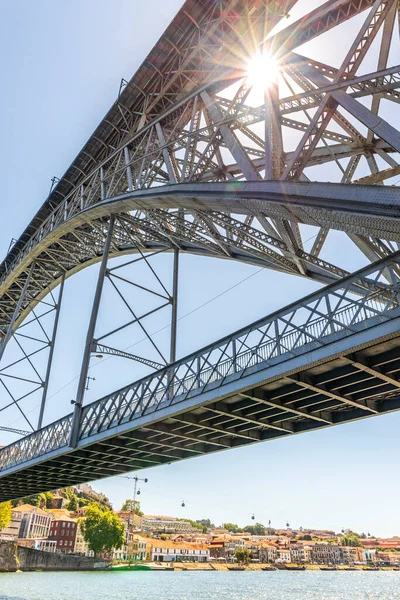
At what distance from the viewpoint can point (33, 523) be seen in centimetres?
10569

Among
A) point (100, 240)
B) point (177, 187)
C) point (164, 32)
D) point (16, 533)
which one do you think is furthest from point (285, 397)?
point (16, 533)

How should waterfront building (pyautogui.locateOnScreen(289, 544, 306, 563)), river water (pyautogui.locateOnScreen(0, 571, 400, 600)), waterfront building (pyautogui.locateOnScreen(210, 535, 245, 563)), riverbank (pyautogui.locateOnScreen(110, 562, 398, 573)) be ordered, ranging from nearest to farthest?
river water (pyautogui.locateOnScreen(0, 571, 400, 600)) < riverbank (pyautogui.locateOnScreen(110, 562, 398, 573)) < waterfront building (pyautogui.locateOnScreen(210, 535, 245, 563)) < waterfront building (pyautogui.locateOnScreen(289, 544, 306, 563))

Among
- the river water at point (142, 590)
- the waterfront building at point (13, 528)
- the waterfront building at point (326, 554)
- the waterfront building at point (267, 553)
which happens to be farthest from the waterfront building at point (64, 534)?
the waterfront building at point (326, 554)

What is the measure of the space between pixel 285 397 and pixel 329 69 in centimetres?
942

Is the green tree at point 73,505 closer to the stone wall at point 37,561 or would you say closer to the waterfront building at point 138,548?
the waterfront building at point 138,548

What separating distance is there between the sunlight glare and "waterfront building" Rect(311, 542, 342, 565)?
195257 mm

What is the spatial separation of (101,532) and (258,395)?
8099 centimetres

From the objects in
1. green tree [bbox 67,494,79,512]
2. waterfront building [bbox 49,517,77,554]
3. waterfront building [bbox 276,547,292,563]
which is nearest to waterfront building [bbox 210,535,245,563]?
waterfront building [bbox 276,547,292,563]

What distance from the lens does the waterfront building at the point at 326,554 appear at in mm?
174375

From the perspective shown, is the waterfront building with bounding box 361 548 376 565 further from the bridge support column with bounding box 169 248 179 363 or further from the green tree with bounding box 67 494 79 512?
the bridge support column with bounding box 169 248 179 363

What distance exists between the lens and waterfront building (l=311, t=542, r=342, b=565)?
17438cm

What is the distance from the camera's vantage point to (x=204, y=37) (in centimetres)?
1706

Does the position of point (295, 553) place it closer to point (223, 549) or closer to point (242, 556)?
point (223, 549)

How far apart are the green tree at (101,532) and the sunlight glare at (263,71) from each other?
283 ft
